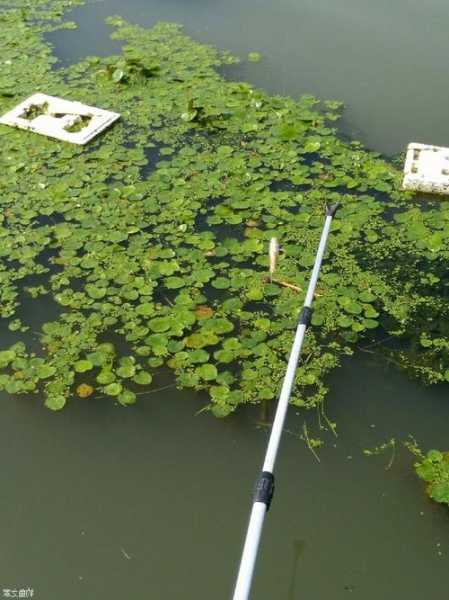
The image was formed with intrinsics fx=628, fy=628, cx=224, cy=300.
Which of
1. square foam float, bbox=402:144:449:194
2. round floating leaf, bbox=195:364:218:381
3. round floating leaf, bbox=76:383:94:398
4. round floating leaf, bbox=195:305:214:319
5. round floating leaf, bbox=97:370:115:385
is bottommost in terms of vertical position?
round floating leaf, bbox=76:383:94:398

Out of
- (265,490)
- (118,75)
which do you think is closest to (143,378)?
(265,490)

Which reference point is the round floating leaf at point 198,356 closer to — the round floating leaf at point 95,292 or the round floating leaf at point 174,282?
the round floating leaf at point 174,282

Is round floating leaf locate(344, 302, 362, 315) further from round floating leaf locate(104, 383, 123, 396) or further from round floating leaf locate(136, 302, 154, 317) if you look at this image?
round floating leaf locate(104, 383, 123, 396)

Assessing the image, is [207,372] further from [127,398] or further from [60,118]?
[60,118]

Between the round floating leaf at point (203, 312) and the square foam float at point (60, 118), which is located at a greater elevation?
the square foam float at point (60, 118)

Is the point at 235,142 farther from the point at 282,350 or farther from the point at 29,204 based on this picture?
the point at 282,350

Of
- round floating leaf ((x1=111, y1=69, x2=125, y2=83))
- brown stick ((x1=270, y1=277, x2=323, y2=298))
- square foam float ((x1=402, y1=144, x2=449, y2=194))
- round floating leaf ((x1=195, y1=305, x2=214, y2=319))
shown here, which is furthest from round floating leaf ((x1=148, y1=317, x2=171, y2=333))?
round floating leaf ((x1=111, y1=69, x2=125, y2=83))

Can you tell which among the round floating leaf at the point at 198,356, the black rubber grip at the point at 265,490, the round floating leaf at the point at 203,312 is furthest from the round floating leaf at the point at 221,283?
the black rubber grip at the point at 265,490
